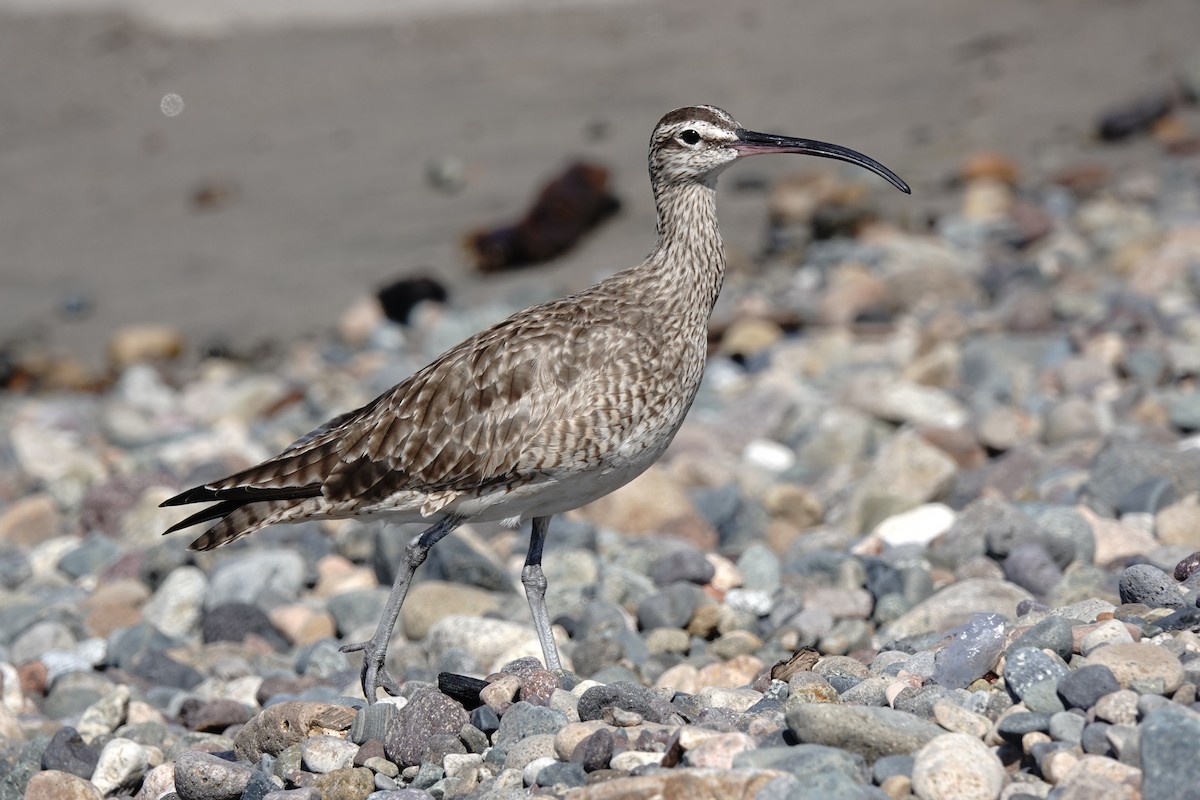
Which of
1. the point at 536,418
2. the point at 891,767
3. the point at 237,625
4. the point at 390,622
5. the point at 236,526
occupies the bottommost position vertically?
the point at 891,767

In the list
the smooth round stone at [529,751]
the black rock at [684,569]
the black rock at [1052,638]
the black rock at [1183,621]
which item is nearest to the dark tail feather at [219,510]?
the smooth round stone at [529,751]

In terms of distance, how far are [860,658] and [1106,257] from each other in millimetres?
9342

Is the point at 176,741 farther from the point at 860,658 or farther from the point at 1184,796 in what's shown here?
the point at 1184,796

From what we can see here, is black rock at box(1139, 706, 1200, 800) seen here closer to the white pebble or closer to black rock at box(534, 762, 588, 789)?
black rock at box(534, 762, 588, 789)

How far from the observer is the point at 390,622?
6.78 meters

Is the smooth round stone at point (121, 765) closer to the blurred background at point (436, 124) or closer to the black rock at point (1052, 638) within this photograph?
the black rock at point (1052, 638)

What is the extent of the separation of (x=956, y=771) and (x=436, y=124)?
17563 mm

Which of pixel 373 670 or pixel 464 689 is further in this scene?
pixel 373 670

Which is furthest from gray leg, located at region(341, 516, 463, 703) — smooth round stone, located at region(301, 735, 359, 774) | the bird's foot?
smooth round stone, located at region(301, 735, 359, 774)

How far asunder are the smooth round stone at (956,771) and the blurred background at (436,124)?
38.7 feet

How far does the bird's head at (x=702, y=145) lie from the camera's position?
714 cm

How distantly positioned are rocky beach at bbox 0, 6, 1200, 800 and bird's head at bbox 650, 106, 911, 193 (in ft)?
7.50

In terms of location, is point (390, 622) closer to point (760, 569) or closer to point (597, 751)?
point (597, 751)

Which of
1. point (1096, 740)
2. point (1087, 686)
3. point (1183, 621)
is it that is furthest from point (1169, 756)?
point (1183, 621)
